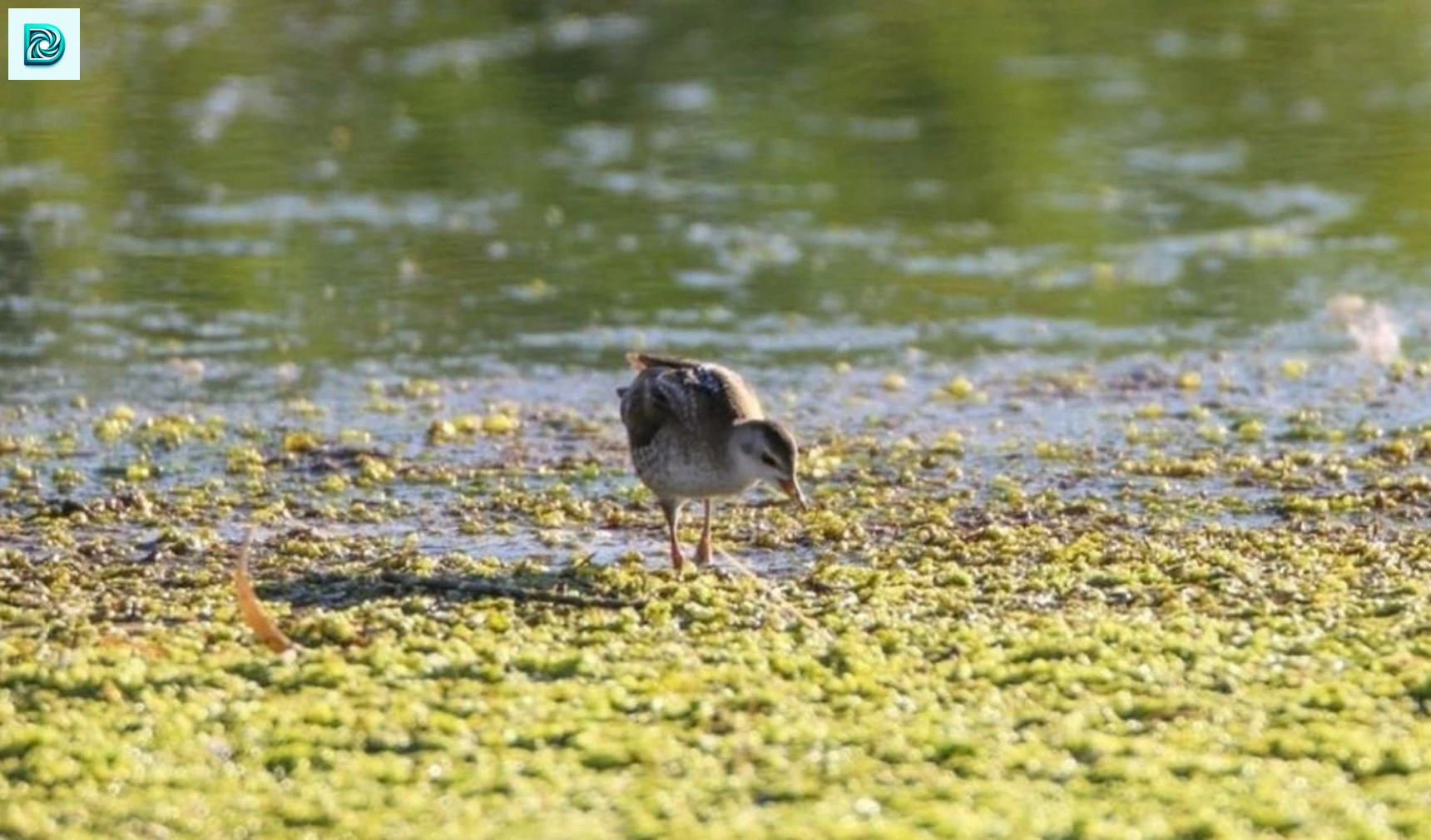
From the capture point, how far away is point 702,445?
10641mm

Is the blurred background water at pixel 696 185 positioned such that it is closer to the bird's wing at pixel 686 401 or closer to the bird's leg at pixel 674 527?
the bird's wing at pixel 686 401

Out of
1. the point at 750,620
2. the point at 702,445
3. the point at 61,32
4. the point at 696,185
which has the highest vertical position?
the point at 61,32

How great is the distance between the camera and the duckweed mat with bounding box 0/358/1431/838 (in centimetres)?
746

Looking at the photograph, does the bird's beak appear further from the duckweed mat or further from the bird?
the duckweed mat

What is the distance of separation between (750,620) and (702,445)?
128 cm

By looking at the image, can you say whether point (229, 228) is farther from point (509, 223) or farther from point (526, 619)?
point (526, 619)

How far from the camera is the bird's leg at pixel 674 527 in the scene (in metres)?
10.6

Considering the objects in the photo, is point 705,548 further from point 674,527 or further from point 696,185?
point 696,185

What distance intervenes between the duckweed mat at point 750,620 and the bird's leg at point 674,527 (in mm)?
169

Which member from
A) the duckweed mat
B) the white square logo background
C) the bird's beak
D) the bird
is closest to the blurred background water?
the white square logo background

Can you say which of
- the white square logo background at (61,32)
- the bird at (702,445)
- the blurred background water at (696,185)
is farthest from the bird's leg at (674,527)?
the white square logo background at (61,32)

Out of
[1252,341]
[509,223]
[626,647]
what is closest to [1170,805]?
[626,647]

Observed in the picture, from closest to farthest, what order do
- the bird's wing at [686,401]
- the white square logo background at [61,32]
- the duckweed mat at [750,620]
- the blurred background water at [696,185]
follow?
the duckweed mat at [750,620]
the bird's wing at [686,401]
the blurred background water at [696,185]
the white square logo background at [61,32]

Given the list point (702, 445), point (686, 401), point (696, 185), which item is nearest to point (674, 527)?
point (702, 445)
